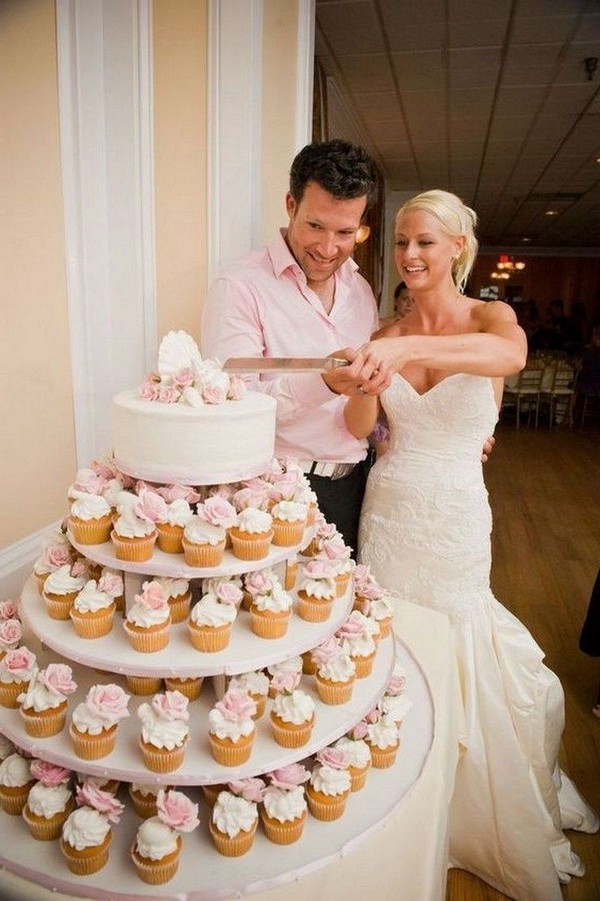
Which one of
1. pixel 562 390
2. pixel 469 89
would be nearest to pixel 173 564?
pixel 469 89

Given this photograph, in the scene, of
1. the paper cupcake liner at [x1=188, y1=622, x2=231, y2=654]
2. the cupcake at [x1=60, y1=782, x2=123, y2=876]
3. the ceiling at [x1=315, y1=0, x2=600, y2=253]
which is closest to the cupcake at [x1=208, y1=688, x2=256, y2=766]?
the paper cupcake liner at [x1=188, y1=622, x2=231, y2=654]

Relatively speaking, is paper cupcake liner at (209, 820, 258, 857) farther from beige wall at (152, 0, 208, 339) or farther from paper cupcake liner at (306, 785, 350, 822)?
beige wall at (152, 0, 208, 339)

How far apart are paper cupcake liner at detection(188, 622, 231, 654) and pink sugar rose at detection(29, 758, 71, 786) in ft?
1.08

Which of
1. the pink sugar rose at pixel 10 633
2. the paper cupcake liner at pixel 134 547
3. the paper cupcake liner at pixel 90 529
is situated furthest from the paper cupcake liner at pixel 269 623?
the pink sugar rose at pixel 10 633

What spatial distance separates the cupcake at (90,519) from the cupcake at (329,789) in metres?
0.63

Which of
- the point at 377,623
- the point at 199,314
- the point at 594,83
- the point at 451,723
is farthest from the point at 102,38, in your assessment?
the point at 594,83

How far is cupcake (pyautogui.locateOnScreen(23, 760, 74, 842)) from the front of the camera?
1117mm

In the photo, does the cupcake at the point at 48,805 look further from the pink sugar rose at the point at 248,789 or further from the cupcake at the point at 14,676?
the pink sugar rose at the point at 248,789

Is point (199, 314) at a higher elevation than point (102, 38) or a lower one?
lower

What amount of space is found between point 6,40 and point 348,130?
210 inches

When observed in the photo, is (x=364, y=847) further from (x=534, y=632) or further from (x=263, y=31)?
(x=263, y=31)

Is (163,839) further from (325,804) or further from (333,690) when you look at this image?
(333,690)

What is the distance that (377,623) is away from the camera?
1.54 metres

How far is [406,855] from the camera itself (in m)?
1.23
